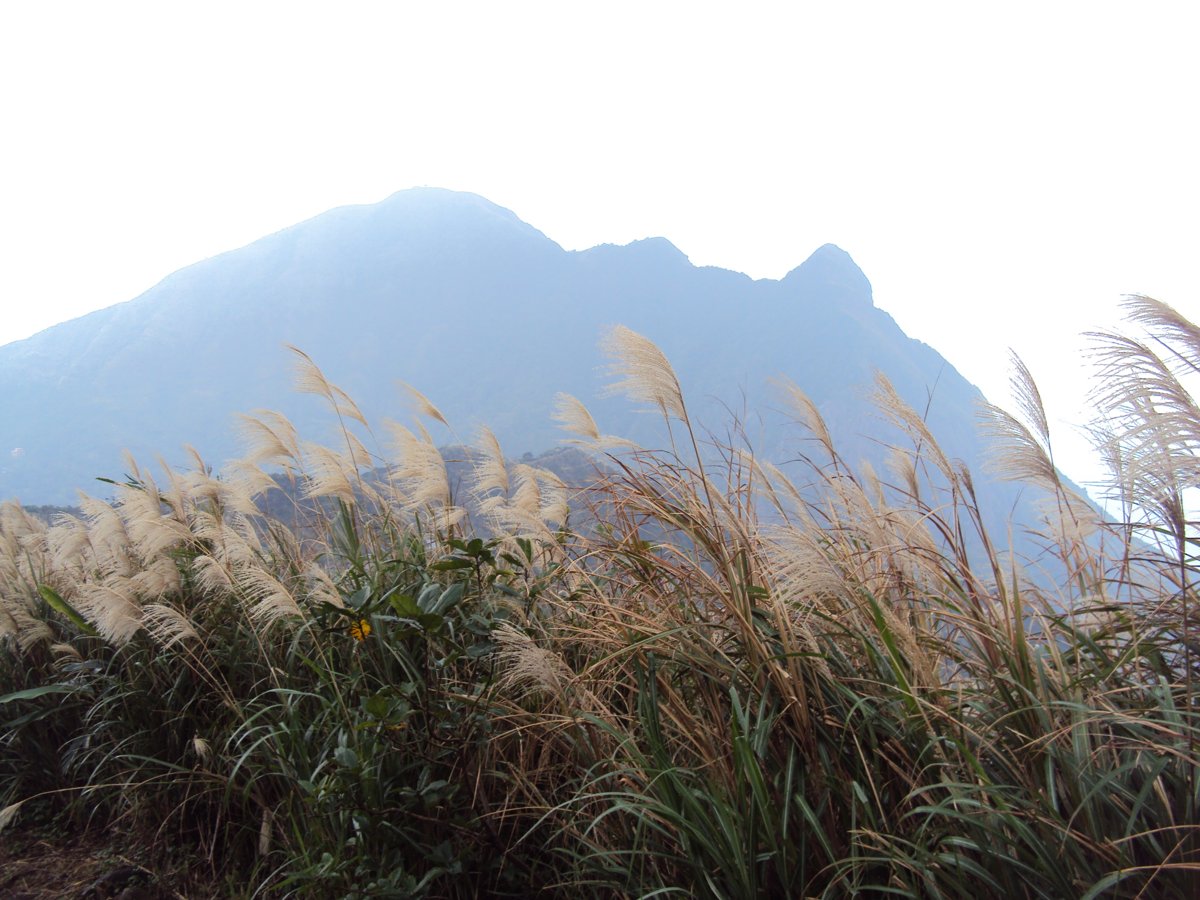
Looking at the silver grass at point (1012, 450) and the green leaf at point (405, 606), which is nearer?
the silver grass at point (1012, 450)

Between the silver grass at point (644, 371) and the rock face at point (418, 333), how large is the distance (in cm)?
5289

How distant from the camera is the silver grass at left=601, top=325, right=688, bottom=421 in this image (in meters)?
2.28

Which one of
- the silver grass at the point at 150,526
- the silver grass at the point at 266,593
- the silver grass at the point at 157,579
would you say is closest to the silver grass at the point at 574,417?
the silver grass at the point at 266,593

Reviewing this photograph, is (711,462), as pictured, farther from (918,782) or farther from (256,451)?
(256,451)

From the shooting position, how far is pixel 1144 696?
1.63 meters

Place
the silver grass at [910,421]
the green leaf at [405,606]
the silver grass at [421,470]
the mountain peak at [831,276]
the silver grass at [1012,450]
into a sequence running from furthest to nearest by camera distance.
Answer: the mountain peak at [831,276] < the silver grass at [421,470] < the green leaf at [405,606] < the silver grass at [910,421] < the silver grass at [1012,450]

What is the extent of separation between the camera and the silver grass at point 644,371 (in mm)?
2283

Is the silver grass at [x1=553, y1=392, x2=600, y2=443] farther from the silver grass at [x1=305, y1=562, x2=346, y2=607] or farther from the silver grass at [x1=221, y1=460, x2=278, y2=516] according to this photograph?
the silver grass at [x1=221, y1=460, x2=278, y2=516]

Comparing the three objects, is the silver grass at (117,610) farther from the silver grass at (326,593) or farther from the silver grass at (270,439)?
the silver grass at (270,439)

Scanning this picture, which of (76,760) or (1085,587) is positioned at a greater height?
(1085,587)

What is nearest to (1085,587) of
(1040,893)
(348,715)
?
(1040,893)

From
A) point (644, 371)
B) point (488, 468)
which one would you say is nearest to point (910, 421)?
point (644, 371)

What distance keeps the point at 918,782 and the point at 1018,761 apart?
208mm

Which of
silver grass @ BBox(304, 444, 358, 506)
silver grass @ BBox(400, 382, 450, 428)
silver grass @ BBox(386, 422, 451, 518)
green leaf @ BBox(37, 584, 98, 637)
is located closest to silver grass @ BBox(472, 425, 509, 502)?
silver grass @ BBox(386, 422, 451, 518)
